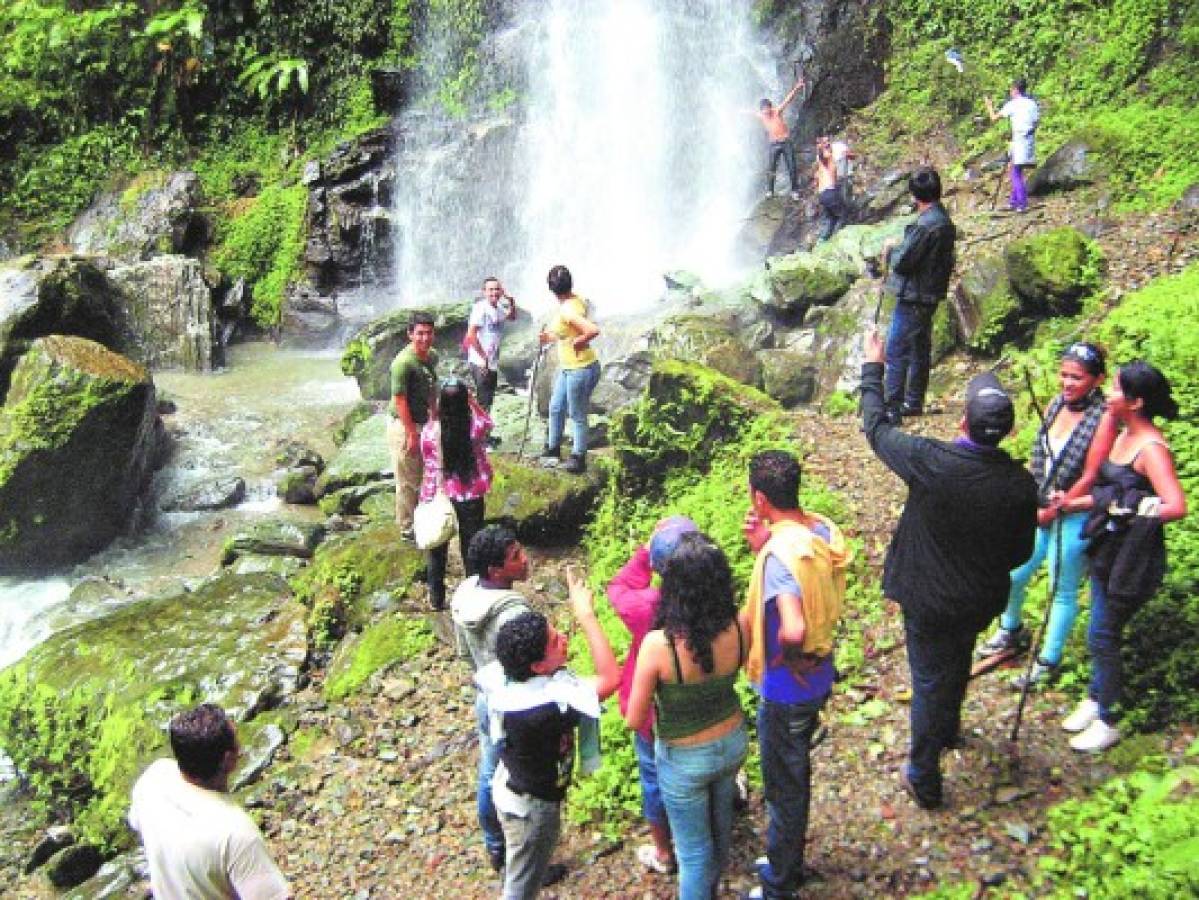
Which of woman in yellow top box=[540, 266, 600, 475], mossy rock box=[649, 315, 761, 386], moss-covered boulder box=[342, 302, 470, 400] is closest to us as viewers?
woman in yellow top box=[540, 266, 600, 475]

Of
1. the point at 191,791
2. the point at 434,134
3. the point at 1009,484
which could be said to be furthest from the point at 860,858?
the point at 434,134

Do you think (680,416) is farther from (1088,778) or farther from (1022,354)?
(1088,778)

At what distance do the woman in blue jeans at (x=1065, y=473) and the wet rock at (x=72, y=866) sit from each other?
6.13 m

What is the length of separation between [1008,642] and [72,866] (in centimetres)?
617

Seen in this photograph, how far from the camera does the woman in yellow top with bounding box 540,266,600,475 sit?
7660mm

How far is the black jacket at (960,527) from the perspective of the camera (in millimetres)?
3691

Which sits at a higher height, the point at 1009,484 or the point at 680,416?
the point at 1009,484

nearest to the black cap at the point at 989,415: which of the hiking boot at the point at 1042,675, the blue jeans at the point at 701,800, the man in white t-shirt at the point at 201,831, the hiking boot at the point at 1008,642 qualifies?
the blue jeans at the point at 701,800

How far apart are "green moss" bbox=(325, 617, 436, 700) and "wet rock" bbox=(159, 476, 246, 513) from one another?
5.15 m

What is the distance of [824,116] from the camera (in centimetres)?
1805

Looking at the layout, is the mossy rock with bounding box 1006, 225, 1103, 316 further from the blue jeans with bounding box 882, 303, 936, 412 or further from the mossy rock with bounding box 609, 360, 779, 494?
the mossy rock with bounding box 609, 360, 779, 494

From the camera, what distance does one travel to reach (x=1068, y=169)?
1170cm

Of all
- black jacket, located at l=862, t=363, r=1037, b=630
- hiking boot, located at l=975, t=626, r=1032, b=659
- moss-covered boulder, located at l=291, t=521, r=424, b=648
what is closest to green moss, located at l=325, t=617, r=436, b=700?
moss-covered boulder, located at l=291, t=521, r=424, b=648

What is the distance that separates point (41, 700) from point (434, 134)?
15526 mm
